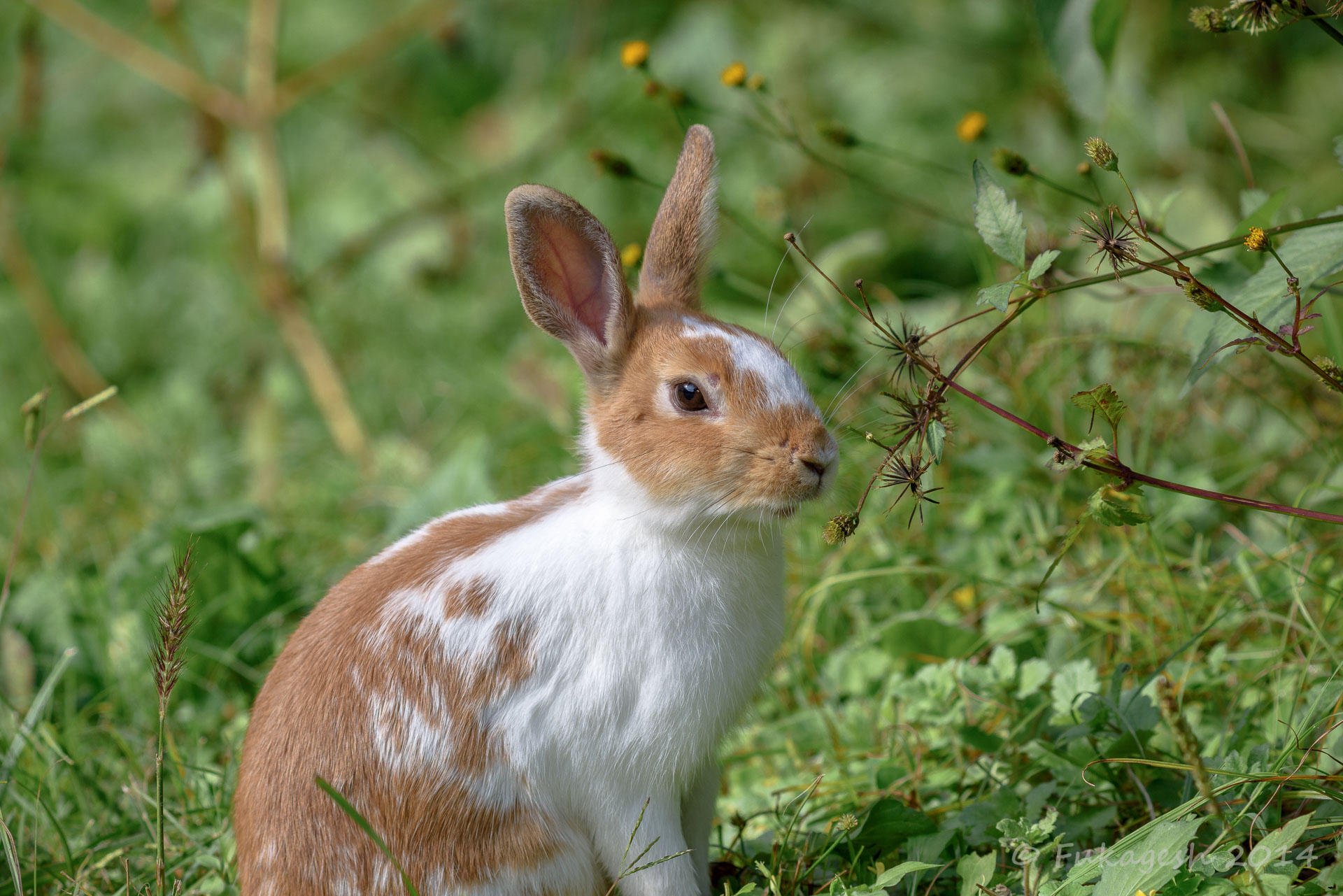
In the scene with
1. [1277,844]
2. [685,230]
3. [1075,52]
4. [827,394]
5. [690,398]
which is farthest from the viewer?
[827,394]

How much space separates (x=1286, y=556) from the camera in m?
3.33

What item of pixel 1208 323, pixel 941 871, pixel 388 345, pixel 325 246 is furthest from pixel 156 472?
pixel 1208 323

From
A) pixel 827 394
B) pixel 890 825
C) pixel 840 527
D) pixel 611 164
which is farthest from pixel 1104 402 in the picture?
pixel 827 394

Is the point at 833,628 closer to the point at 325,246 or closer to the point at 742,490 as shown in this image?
the point at 742,490

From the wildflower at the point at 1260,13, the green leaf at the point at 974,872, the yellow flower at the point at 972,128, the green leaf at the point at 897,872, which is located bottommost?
the green leaf at the point at 974,872

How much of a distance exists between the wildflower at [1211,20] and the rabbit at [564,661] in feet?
3.55

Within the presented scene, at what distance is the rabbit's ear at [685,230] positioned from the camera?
2.97 m

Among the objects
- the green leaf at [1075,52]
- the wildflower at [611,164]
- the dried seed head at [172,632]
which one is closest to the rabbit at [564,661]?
the dried seed head at [172,632]

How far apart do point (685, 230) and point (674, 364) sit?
1.51 feet

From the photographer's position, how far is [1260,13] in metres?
2.26

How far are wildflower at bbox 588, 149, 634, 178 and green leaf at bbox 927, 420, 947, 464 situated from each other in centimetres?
155

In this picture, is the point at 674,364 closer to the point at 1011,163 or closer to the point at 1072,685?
the point at 1011,163

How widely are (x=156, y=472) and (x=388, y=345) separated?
4.87 feet

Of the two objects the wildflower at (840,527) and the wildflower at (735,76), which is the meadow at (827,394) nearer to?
the wildflower at (735,76)
